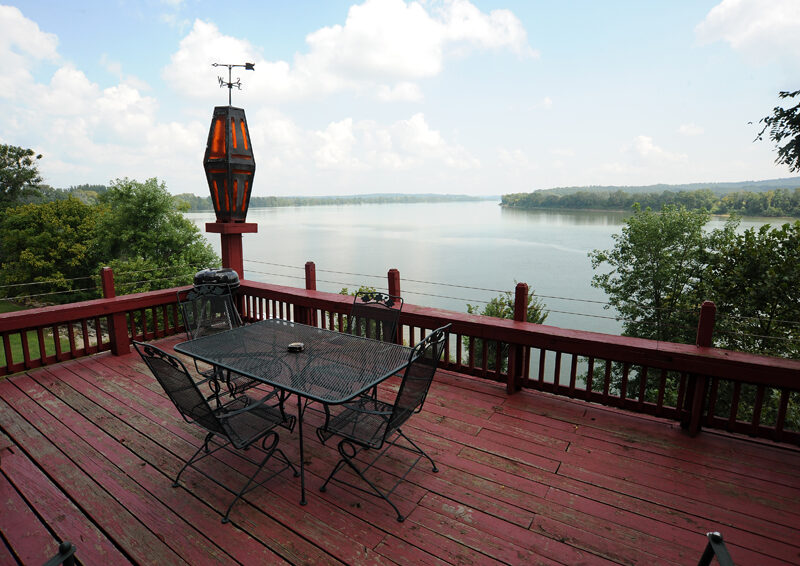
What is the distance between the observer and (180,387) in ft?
6.65

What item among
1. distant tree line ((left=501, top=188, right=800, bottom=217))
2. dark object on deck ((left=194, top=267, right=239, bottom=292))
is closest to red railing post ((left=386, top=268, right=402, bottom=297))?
dark object on deck ((left=194, top=267, right=239, bottom=292))

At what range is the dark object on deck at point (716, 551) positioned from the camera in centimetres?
89

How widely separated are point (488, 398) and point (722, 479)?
1.47 meters

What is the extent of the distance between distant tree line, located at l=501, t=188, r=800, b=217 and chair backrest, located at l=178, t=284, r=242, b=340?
17.3 metres

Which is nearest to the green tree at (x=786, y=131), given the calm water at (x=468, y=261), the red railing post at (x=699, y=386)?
the red railing post at (x=699, y=386)

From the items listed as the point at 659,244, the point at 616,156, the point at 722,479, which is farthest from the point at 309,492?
the point at 616,156

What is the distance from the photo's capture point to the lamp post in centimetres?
440

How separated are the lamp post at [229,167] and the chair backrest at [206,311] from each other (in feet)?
3.86

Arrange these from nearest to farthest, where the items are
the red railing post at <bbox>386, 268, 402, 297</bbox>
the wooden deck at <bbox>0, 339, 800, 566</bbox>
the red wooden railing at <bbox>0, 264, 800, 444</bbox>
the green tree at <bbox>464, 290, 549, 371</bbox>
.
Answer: the wooden deck at <bbox>0, 339, 800, 566</bbox> < the red wooden railing at <bbox>0, 264, 800, 444</bbox> < the green tree at <bbox>464, 290, 549, 371</bbox> < the red railing post at <bbox>386, 268, 402, 297</bbox>

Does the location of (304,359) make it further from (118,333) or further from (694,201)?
(694,201)

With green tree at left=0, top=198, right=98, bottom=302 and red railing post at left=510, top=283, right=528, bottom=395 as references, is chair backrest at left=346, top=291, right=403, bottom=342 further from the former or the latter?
green tree at left=0, top=198, right=98, bottom=302

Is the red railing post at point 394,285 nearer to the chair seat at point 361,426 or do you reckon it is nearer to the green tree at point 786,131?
the chair seat at point 361,426

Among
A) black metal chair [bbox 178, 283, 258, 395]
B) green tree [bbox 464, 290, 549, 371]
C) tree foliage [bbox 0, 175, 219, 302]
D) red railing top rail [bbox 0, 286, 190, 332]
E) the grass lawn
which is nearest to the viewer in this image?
black metal chair [bbox 178, 283, 258, 395]

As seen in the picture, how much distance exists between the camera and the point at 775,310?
11.6 meters
